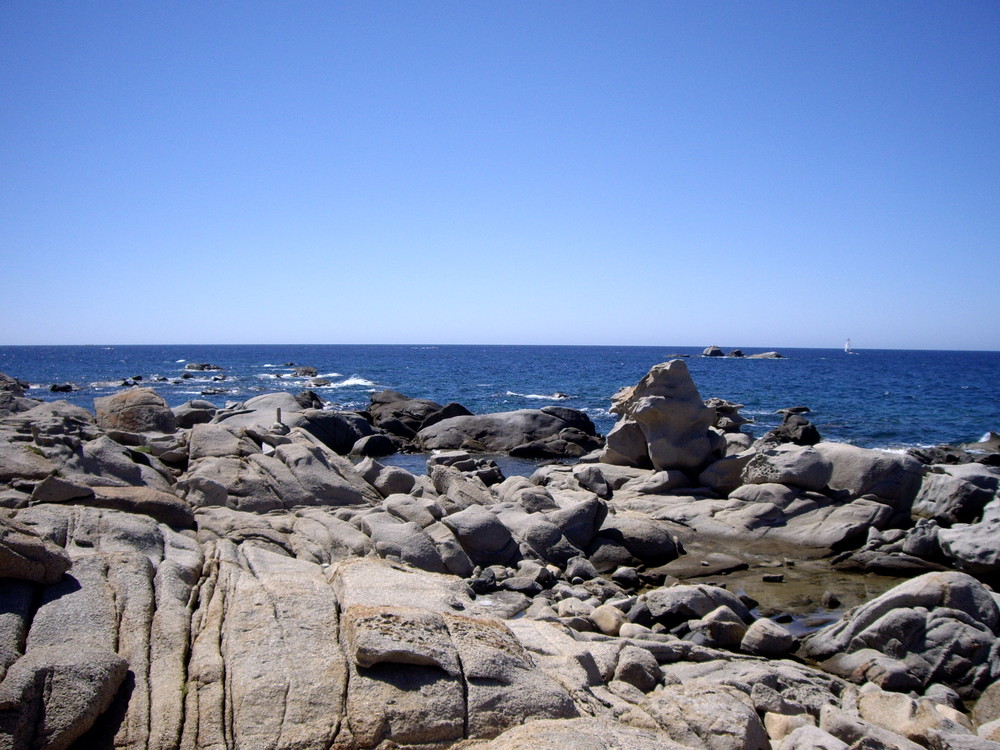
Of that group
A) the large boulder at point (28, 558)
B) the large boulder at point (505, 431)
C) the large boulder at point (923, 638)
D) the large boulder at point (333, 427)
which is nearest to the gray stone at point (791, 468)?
the large boulder at point (923, 638)

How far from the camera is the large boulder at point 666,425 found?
22.4m

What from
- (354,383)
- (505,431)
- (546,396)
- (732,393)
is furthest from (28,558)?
(354,383)

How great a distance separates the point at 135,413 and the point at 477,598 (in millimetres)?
13608

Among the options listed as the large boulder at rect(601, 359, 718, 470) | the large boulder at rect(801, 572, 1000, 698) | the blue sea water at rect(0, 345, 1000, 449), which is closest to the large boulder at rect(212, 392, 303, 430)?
the large boulder at rect(601, 359, 718, 470)

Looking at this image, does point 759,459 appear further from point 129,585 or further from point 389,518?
→ point 129,585

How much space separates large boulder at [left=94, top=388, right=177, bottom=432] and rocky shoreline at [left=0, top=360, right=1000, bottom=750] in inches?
3.4

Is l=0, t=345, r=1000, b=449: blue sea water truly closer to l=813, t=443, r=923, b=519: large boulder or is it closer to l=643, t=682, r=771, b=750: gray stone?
l=813, t=443, r=923, b=519: large boulder

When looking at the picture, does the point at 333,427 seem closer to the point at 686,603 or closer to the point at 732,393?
the point at 686,603

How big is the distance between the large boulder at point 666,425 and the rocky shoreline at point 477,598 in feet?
0.37

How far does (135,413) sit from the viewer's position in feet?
68.9

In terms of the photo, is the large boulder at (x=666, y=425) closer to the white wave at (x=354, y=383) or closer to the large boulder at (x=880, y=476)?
the large boulder at (x=880, y=476)

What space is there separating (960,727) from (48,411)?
17858mm

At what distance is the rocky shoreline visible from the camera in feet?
19.2

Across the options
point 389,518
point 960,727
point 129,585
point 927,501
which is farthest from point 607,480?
point 129,585
